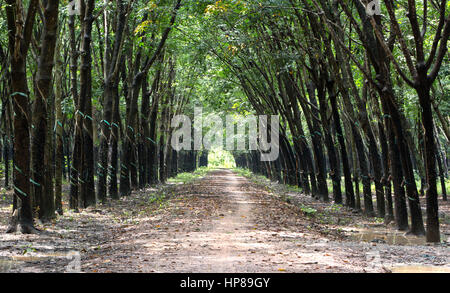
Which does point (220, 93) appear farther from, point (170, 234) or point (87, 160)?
point (170, 234)

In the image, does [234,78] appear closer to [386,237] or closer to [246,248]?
[386,237]

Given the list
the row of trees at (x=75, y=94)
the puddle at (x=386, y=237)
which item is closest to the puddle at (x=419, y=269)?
the puddle at (x=386, y=237)

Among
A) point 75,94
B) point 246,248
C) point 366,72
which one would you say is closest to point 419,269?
point 246,248

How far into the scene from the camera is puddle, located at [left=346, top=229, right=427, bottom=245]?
10601mm

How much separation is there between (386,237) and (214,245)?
4.68m

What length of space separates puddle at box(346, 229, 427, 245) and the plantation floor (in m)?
0.02

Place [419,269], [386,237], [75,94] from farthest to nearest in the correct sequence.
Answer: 1. [75,94]
2. [386,237]
3. [419,269]

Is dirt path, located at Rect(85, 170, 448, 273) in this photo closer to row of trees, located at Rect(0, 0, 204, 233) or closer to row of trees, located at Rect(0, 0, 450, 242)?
row of trees, located at Rect(0, 0, 450, 242)

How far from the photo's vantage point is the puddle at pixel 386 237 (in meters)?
10.6

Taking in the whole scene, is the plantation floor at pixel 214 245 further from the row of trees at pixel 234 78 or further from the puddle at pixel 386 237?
the row of trees at pixel 234 78

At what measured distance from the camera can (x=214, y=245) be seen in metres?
8.95

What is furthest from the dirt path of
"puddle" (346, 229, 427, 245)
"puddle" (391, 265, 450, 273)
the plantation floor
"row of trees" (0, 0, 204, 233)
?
"row of trees" (0, 0, 204, 233)
